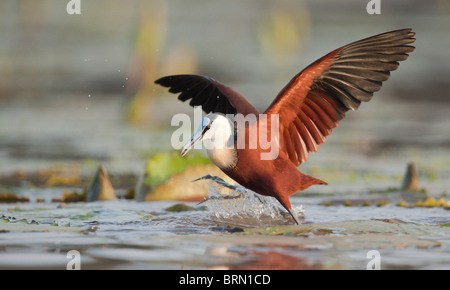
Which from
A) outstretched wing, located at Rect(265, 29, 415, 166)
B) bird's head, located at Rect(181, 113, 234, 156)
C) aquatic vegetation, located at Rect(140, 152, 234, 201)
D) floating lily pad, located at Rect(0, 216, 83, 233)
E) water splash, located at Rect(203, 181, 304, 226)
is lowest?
floating lily pad, located at Rect(0, 216, 83, 233)

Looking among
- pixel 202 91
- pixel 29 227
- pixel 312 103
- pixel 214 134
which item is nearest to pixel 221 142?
pixel 214 134

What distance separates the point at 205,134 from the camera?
7098mm

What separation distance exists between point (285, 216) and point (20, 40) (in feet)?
25.7

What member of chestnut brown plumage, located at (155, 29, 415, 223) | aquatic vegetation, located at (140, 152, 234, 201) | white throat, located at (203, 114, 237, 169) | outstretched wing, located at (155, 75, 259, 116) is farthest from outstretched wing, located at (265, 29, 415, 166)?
aquatic vegetation, located at (140, 152, 234, 201)

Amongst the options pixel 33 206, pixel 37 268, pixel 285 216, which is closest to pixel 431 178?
pixel 285 216

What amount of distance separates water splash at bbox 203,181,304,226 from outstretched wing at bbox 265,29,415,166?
49 cm

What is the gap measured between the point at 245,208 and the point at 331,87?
1.40 m

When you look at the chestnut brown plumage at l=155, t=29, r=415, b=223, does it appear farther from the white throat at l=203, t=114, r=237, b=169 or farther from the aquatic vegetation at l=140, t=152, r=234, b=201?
the aquatic vegetation at l=140, t=152, r=234, b=201

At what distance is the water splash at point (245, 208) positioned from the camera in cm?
749

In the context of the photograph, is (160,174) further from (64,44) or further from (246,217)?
(64,44)

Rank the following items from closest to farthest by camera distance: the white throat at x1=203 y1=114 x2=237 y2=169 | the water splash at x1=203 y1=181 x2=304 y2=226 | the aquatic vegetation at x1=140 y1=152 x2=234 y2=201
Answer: the white throat at x1=203 y1=114 x2=237 y2=169
the water splash at x1=203 y1=181 x2=304 y2=226
the aquatic vegetation at x1=140 y1=152 x2=234 y2=201

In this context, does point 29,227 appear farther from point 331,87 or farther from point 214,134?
point 331,87

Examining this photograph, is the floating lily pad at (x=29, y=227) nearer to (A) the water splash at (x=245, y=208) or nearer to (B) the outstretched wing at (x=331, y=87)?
(A) the water splash at (x=245, y=208)

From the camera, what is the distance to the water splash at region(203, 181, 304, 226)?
24.6ft
